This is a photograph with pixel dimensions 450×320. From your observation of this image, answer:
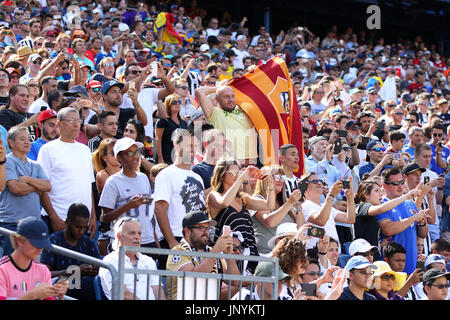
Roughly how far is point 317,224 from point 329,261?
42 centimetres

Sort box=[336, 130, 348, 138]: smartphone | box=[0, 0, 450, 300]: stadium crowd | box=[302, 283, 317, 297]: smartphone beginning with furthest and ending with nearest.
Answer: box=[336, 130, 348, 138]: smartphone
box=[0, 0, 450, 300]: stadium crowd
box=[302, 283, 317, 297]: smartphone

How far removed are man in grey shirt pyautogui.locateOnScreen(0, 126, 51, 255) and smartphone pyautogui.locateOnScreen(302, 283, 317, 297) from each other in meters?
2.26

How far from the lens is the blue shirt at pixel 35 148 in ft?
25.0

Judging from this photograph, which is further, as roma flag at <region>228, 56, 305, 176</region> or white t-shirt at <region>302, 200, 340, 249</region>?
as roma flag at <region>228, 56, 305, 176</region>

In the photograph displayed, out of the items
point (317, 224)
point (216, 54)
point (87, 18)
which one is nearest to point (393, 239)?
point (317, 224)

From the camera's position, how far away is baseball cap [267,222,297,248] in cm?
690

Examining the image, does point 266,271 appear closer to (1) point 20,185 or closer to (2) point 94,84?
(1) point 20,185

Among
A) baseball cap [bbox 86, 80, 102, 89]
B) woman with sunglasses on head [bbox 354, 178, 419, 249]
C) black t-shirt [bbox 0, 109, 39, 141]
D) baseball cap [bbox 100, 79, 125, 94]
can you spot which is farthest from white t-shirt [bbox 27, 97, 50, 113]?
woman with sunglasses on head [bbox 354, 178, 419, 249]

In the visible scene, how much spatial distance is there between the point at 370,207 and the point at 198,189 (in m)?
2.17

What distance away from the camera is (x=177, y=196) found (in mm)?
7105

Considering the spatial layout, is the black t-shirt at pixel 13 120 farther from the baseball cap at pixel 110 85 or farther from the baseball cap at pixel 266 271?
the baseball cap at pixel 266 271

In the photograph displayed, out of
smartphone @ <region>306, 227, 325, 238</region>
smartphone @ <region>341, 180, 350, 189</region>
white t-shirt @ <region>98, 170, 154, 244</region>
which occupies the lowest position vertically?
smartphone @ <region>306, 227, 325, 238</region>

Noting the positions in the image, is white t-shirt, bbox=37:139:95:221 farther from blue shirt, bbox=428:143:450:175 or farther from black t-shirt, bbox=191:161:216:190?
blue shirt, bbox=428:143:450:175
